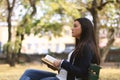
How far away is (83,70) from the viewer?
5316 millimetres

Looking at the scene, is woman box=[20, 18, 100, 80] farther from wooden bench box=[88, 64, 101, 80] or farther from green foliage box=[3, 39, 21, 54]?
green foliage box=[3, 39, 21, 54]

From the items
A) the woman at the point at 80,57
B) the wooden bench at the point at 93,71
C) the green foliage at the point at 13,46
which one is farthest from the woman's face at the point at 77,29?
the green foliage at the point at 13,46

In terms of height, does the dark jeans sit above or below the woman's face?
below

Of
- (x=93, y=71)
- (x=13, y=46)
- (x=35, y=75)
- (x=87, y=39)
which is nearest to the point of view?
(x=93, y=71)

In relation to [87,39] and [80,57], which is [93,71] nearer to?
[80,57]

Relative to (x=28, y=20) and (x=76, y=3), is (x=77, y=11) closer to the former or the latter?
(x=76, y=3)

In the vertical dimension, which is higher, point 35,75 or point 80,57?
point 80,57

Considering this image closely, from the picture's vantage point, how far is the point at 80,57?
17.5ft

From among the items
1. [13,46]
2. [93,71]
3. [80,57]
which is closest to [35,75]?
[80,57]

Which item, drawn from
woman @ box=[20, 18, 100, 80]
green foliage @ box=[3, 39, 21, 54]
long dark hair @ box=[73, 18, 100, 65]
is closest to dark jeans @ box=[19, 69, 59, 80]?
woman @ box=[20, 18, 100, 80]

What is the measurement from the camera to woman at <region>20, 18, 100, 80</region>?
532 cm

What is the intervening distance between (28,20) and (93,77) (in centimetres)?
2682

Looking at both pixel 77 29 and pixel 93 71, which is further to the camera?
pixel 77 29

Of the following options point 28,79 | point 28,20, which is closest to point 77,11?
point 28,20
